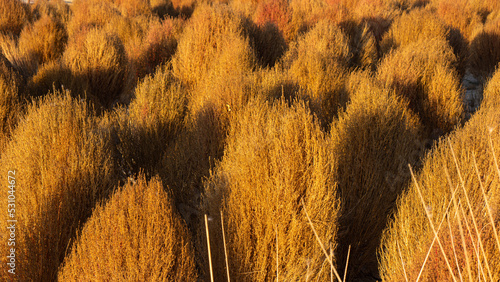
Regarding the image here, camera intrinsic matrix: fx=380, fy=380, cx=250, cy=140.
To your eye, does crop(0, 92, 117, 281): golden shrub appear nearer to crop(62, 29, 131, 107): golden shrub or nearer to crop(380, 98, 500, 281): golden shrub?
crop(380, 98, 500, 281): golden shrub

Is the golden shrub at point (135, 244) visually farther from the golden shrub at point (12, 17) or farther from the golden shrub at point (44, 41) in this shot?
the golden shrub at point (12, 17)

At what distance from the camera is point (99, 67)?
222 inches

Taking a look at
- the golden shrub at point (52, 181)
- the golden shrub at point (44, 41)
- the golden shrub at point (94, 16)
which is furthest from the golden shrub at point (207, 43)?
the golden shrub at point (94, 16)

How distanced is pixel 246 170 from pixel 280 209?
0.32 m

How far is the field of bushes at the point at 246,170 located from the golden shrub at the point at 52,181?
0.04 feet

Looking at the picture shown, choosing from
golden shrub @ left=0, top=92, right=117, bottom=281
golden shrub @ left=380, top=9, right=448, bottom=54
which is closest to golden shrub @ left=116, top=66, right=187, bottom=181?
golden shrub @ left=0, top=92, right=117, bottom=281

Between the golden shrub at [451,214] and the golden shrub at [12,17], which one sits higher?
the golden shrub at [12,17]

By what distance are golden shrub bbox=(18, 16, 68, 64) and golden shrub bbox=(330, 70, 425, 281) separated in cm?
576

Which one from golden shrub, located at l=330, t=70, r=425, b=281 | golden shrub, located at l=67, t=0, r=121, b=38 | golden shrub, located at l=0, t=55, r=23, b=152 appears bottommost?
golden shrub, located at l=330, t=70, r=425, b=281

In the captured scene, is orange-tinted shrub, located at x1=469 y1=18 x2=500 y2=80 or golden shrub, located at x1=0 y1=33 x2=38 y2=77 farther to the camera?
orange-tinted shrub, located at x1=469 y1=18 x2=500 y2=80

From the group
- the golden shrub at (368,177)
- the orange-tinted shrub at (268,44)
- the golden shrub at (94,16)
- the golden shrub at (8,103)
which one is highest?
the golden shrub at (94,16)

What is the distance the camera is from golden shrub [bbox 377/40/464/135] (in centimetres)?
469

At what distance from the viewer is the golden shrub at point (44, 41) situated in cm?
668

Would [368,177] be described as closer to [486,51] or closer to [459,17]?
[486,51]
